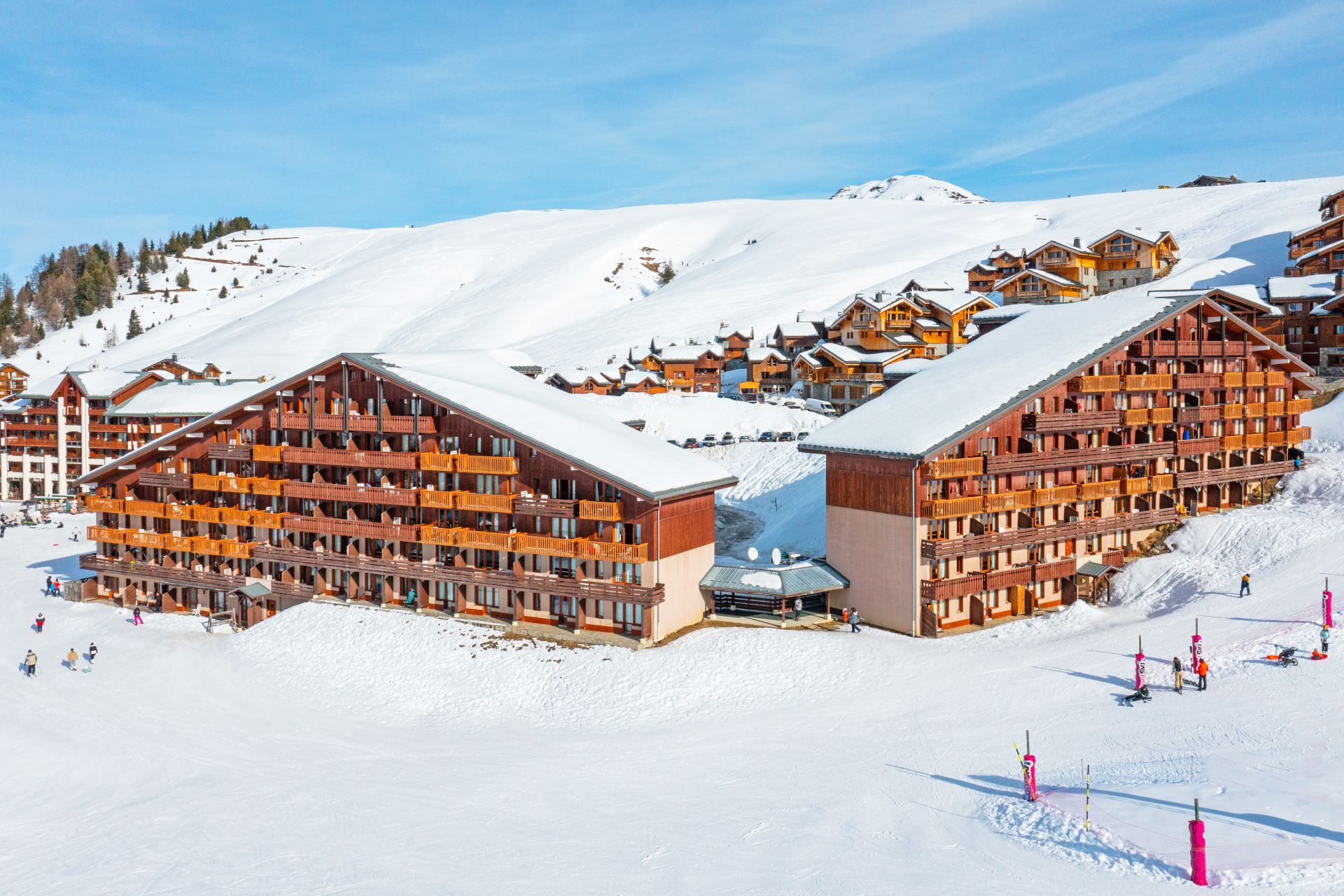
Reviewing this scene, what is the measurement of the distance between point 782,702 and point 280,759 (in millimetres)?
18511

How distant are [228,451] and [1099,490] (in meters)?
47.2

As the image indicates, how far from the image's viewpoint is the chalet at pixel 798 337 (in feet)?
384

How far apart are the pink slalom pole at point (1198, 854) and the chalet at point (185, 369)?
9494 centimetres

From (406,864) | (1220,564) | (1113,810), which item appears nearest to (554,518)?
(406,864)

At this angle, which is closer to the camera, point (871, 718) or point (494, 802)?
point (494, 802)

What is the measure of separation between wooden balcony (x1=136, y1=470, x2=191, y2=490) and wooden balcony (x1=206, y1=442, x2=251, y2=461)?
2445 millimetres

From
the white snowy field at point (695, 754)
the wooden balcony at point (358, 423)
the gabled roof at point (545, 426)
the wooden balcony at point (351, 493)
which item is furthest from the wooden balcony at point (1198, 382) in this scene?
the wooden balcony at point (351, 493)

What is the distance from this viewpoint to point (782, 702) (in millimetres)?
37094

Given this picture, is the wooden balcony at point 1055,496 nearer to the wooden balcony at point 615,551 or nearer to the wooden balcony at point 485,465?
the wooden balcony at point 615,551

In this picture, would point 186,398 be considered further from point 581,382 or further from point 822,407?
point 822,407

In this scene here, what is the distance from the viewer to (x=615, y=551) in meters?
43.7

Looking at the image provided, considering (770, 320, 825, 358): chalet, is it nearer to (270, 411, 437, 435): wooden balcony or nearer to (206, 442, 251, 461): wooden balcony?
(270, 411, 437, 435): wooden balcony

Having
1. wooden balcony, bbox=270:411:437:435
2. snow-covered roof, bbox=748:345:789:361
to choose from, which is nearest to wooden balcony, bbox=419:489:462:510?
wooden balcony, bbox=270:411:437:435

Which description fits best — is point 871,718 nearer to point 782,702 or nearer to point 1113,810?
point 782,702
